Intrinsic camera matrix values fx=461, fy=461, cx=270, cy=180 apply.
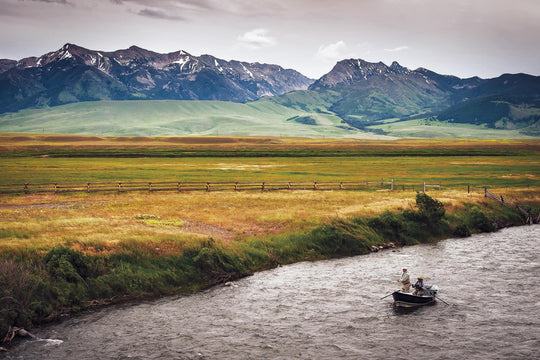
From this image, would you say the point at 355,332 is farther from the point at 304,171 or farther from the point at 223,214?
the point at 304,171

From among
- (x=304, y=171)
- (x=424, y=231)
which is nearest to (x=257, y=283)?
(x=424, y=231)

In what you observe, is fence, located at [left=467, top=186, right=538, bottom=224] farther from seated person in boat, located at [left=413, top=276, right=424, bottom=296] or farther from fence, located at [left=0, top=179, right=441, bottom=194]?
seated person in boat, located at [left=413, top=276, right=424, bottom=296]

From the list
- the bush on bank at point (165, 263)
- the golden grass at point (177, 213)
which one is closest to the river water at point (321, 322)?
the bush on bank at point (165, 263)

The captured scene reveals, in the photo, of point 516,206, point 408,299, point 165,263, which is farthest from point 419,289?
point 516,206

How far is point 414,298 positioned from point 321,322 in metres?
7.31

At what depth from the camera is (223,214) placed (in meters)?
59.3

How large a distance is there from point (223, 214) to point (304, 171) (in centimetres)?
6249

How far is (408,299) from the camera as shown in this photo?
32625 mm

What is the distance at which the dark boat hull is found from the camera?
32.5m

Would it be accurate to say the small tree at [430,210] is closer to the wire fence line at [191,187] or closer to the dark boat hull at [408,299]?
the wire fence line at [191,187]

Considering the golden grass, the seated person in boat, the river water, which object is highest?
the golden grass

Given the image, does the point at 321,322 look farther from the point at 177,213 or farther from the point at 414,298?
the point at 177,213

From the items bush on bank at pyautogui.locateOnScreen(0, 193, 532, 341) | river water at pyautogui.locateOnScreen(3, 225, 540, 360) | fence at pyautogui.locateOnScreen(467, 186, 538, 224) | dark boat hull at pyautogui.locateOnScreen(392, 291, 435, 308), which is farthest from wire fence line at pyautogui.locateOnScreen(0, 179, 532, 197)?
dark boat hull at pyautogui.locateOnScreen(392, 291, 435, 308)

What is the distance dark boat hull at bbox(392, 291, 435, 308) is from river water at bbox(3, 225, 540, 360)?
0.60 m
